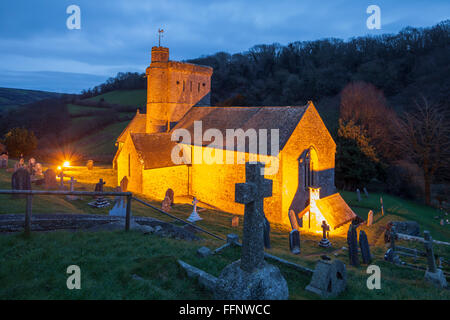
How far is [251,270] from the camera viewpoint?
206 inches

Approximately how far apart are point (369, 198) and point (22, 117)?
59745 mm

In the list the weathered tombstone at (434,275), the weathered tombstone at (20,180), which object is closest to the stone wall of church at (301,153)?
the weathered tombstone at (434,275)

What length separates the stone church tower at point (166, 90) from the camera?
28.6 metres

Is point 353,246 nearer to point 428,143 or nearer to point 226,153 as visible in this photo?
point 226,153

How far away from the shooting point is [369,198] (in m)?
29.2

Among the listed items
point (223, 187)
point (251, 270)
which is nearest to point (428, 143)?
point (223, 187)

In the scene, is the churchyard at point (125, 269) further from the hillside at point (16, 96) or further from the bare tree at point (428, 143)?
the hillside at point (16, 96)

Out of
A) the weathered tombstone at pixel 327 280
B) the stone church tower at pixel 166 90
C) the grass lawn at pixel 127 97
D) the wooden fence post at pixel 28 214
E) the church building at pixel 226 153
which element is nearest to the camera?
the weathered tombstone at pixel 327 280

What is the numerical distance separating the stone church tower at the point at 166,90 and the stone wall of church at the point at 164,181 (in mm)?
6311

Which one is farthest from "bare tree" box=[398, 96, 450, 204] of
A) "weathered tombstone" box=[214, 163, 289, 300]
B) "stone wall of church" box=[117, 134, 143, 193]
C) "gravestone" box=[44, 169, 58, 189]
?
"gravestone" box=[44, 169, 58, 189]

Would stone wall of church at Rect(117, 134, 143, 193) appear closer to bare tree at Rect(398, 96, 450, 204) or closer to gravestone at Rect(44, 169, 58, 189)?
gravestone at Rect(44, 169, 58, 189)

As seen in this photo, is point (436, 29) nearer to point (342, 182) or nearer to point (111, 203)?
point (342, 182)

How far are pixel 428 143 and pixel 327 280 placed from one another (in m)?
30.3
